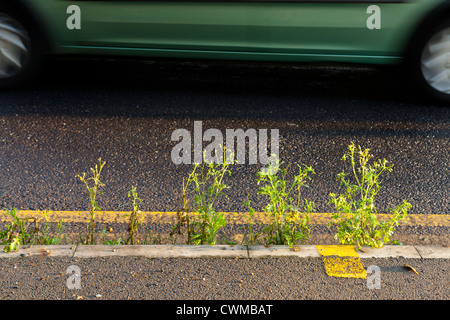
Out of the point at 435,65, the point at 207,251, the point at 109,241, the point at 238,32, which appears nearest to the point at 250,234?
the point at 207,251

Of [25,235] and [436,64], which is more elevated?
[436,64]

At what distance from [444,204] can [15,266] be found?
8.21 feet

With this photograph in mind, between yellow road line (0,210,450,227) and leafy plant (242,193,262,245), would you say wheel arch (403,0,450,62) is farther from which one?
leafy plant (242,193,262,245)

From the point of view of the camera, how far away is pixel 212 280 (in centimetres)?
273

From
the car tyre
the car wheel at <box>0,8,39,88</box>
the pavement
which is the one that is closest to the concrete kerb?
the pavement

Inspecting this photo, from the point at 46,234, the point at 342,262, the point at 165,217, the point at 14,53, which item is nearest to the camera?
the point at 342,262

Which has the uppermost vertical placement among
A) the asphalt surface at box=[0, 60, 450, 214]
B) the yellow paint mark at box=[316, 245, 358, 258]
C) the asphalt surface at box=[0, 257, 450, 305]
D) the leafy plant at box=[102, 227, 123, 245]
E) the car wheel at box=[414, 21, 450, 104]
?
the car wheel at box=[414, 21, 450, 104]

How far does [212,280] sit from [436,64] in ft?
11.1

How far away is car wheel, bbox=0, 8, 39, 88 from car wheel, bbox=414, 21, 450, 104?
3.32 m

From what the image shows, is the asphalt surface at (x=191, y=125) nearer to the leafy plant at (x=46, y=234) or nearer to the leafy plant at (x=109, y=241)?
the leafy plant at (x=46, y=234)

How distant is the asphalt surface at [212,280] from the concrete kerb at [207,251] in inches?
1.3

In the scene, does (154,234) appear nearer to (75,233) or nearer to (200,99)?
(75,233)

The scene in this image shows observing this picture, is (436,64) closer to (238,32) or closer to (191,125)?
(238,32)

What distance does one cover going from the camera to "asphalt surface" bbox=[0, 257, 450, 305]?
2.63m
